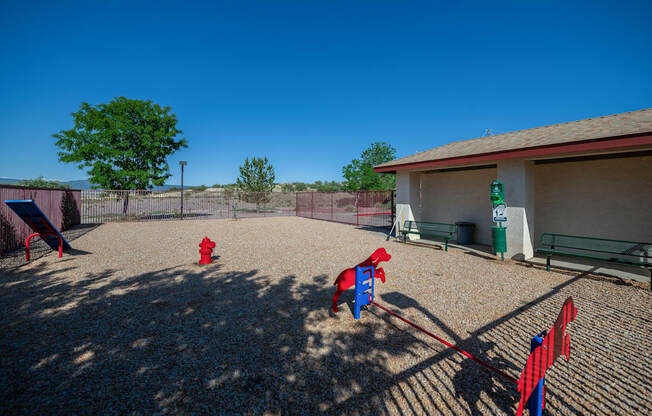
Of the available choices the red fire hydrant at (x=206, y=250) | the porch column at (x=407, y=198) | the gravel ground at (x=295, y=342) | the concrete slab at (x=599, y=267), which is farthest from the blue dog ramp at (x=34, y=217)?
the concrete slab at (x=599, y=267)

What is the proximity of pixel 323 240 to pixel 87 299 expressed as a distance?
7.59 metres

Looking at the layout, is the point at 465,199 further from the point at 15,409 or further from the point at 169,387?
the point at 15,409

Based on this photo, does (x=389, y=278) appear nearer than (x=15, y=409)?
No

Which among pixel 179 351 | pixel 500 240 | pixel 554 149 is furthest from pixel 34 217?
pixel 554 149

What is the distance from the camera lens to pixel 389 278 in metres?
6.02

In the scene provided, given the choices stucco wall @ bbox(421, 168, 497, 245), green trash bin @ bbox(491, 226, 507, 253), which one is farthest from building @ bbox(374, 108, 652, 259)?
stucco wall @ bbox(421, 168, 497, 245)

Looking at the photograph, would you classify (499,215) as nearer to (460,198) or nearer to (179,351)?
(460,198)

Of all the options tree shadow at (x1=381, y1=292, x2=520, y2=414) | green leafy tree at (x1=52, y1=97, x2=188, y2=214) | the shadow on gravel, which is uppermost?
green leafy tree at (x1=52, y1=97, x2=188, y2=214)

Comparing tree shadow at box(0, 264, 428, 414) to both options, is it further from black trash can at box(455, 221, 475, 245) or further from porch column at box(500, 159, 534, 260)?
black trash can at box(455, 221, 475, 245)

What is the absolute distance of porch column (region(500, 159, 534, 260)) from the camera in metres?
7.40

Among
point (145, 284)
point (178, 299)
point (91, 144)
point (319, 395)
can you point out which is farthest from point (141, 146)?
point (319, 395)

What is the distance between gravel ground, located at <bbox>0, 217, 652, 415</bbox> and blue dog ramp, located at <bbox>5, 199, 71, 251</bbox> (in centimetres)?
123

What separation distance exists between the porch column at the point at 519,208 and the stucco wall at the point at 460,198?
2.33 metres

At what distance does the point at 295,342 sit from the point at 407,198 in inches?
349
